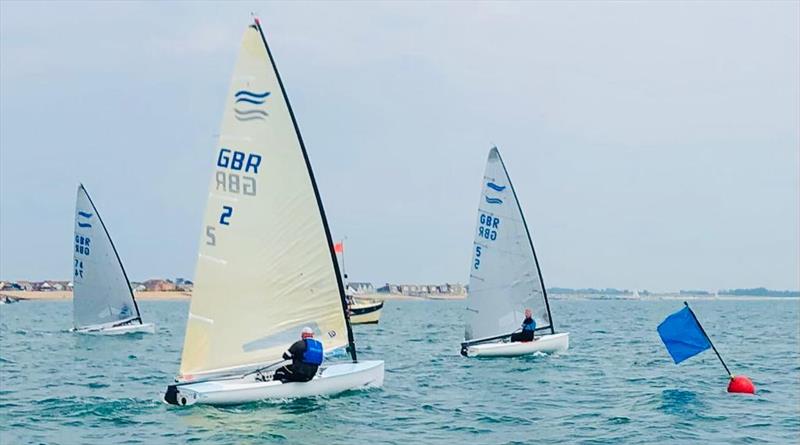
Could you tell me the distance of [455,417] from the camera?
19156mm

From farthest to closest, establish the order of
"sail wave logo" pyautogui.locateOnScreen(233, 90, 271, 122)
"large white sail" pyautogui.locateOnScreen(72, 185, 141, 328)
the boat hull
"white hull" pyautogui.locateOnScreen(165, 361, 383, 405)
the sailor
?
1. the boat hull
2. "large white sail" pyautogui.locateOnScreen(72, 185, 141, 328)
3. the sailor
4. "sail wave logo" pyautogui.locateOnScreen(233, 90, 271, 122)
5. "white hull" pyautogui.locateOnScreen(165, 361, 383, 405)

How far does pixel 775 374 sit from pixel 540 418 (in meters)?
11.6

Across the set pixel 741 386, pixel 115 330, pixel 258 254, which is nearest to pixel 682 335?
pixel 741 386

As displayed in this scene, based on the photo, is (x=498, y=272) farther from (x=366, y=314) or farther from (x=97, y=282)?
(x=366, y=314)

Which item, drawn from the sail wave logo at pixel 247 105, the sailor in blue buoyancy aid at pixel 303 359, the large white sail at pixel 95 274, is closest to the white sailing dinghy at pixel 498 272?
the sailor in blue buoyancy aid at pixel 303 359

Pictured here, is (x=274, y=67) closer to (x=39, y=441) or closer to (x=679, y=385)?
(x=39, y=441)

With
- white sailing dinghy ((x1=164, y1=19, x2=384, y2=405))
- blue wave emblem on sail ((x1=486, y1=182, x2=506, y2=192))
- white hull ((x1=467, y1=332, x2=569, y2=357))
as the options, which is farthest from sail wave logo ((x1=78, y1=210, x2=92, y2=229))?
white sailing dinghy ((x1=164, y1=19, x2=384, y2=405))

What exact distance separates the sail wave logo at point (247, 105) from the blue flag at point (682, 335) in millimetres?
10325

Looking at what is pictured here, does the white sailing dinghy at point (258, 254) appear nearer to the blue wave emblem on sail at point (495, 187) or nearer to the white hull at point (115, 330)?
the blue wave emblem on sail at point (495, 187)

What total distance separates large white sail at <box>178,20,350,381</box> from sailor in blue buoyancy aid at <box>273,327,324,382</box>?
3.43 ft

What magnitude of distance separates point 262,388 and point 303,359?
39.1 inches

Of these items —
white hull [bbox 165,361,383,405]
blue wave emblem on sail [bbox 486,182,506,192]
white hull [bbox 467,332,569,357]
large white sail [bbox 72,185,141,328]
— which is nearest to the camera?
white hull [bbox 165,361,383,405]

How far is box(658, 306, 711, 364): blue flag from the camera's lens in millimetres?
21219

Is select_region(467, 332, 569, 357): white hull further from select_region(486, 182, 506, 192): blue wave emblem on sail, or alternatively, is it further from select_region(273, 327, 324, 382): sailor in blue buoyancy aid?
select_region(273, 327, 324, 382): sailor in blue buoyancy aid
